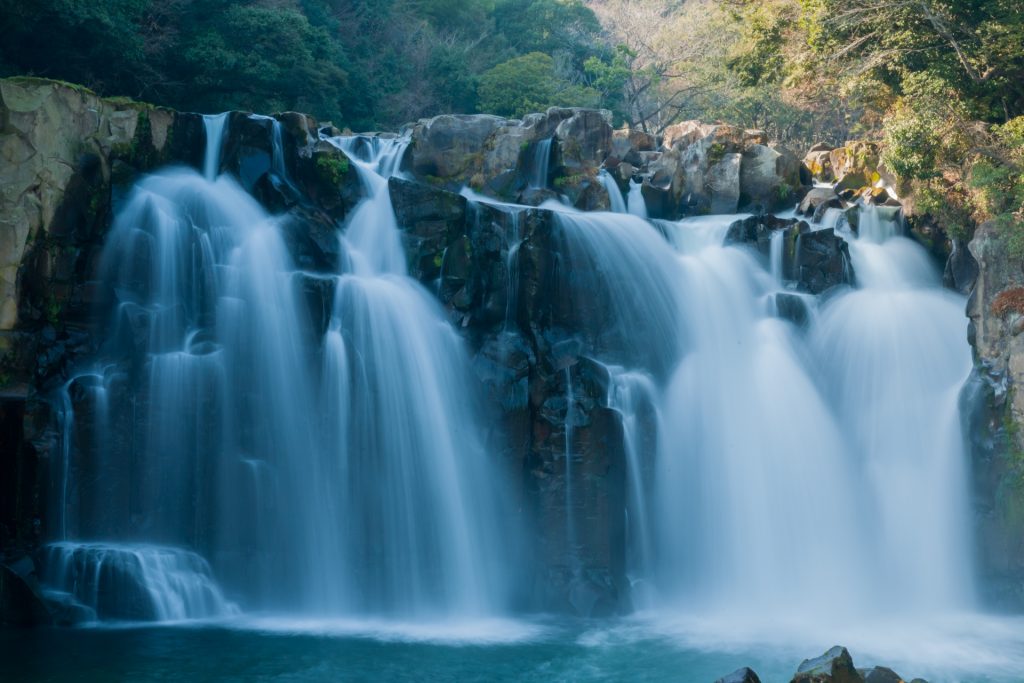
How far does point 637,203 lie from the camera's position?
937 inches

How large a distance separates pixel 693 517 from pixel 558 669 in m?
4.89

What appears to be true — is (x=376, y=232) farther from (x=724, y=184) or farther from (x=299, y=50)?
(x=299, y=50)

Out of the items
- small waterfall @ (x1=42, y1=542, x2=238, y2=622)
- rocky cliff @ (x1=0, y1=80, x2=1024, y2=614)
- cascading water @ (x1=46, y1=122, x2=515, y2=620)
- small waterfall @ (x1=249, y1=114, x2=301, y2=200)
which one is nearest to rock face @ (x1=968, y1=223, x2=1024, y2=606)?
rocky cliff @ (x1=0, y1=80, x2=1024, y2=614)

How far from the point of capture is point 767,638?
13.7m

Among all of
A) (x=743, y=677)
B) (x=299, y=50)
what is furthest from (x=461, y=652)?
(x=299, y=50)

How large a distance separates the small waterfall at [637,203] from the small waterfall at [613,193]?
0.61 ft

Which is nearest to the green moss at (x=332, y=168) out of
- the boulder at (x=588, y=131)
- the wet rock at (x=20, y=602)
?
the boulder at (x=588, y=131)

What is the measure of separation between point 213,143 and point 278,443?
6673 mm

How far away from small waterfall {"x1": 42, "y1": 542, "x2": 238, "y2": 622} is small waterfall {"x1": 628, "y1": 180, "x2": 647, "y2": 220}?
13815 millimetres

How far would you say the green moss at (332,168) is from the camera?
1891 cm

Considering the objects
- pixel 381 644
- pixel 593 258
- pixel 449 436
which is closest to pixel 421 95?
pixel 593 258

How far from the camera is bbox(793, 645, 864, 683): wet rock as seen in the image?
8.55m

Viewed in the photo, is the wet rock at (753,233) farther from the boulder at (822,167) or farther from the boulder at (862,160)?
the boulder at (822,167)

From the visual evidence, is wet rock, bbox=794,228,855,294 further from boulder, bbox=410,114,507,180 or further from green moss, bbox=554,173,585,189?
boulder, bbox=410,114,507,180
